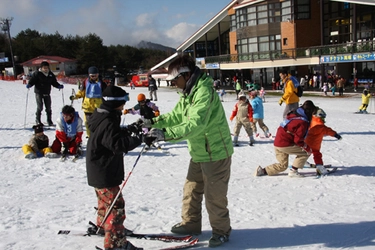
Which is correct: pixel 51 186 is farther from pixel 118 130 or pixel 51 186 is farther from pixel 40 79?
pixel 40 79

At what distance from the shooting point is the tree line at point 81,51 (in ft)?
225

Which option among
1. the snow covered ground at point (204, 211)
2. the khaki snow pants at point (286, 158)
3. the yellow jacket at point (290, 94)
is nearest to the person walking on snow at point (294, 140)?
the khaki snow pants at point (286, 158)

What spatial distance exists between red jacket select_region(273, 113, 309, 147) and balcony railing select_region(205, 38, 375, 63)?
22977 mm

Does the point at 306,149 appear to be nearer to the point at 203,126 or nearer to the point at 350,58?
the point at 203,126

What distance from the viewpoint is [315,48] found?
2991 centimetres

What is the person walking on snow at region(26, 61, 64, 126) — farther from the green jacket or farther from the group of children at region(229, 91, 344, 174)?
the green jacket

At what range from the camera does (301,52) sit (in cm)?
3112

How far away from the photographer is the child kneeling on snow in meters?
7.88

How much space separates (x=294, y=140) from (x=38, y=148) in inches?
215

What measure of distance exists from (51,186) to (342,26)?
3178 cm

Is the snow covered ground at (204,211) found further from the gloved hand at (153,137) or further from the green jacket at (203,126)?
the gloved hand at (153,137)

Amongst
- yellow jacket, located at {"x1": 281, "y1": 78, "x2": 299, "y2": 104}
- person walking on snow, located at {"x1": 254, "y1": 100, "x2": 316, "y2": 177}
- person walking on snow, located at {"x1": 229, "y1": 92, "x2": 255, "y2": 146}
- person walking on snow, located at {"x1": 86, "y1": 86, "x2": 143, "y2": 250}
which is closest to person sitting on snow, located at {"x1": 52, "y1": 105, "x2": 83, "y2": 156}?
person walking on snow, located at {"x1": 229, "y1": 92, "x2": 255, "y2": 146}

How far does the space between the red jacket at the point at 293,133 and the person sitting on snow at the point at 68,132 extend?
13.6 feet

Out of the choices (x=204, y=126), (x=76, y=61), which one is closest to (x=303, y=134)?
(x=204, y=126)
